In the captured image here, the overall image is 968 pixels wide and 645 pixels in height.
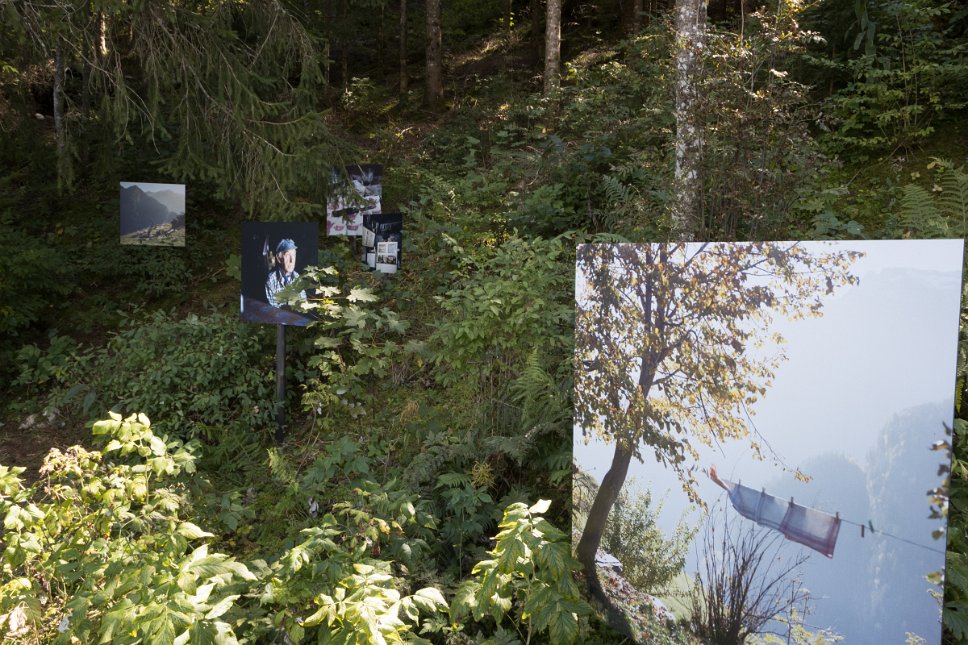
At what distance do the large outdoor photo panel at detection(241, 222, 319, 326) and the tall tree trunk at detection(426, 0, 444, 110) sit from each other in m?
8.02

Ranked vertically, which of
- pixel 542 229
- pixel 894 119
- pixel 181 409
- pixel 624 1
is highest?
pixel 624 1

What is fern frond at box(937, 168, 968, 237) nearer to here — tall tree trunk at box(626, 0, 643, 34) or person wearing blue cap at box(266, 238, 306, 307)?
person wearing blue cap at box(266, 238, 306, 307)

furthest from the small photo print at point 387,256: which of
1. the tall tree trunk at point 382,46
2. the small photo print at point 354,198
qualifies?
the tall tree trunk at point 382,46

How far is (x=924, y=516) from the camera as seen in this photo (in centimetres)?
189

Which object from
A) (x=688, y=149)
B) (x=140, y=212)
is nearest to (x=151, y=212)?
(x=140, y=212)

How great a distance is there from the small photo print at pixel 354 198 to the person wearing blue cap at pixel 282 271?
67.2 inches

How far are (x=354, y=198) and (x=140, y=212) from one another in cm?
289

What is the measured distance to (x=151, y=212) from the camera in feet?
26.0

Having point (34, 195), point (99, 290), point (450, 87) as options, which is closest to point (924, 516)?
point (99, 290)

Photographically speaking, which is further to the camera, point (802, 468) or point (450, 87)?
point (450, 87)

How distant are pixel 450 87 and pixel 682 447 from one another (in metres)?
12.9

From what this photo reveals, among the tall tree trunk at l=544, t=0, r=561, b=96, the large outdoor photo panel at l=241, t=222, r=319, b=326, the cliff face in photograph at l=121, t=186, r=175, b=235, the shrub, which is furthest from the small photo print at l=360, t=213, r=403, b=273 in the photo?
the tall tree trunk at l=544, t=0, r=561, b=96

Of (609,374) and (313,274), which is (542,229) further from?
(609,374)

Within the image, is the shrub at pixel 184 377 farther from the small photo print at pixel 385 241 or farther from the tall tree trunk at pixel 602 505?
the tall tree trunk at pixel 602 505
